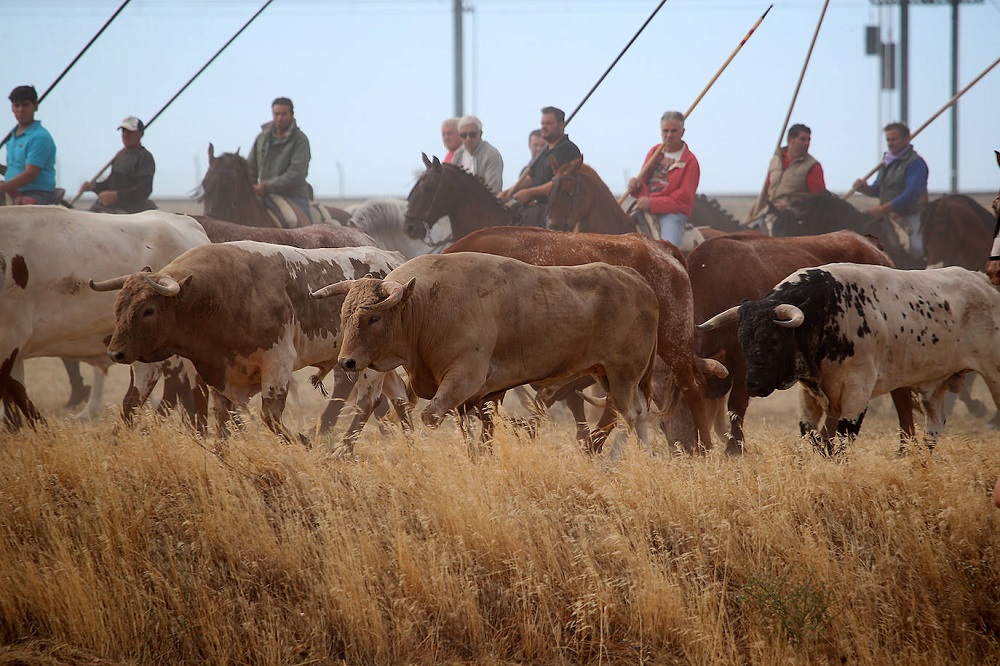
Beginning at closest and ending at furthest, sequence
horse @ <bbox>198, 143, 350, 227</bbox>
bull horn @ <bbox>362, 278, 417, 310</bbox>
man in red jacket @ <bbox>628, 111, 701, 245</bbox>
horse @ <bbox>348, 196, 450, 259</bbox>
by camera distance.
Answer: bull horn @ <bbox>362, 278, 417, 310</bbox> → man in red jacket @ <bbox>628, 111, 701, 245</bbox> → horse @ <bbox>198, 143, 350, 227</bbox> → horse @ <bbox>348, 196, 450, 259</bbox>

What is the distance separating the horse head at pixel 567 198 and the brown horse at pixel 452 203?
32.9 inches

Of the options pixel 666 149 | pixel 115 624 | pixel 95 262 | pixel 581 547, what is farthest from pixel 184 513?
pixel 666 149

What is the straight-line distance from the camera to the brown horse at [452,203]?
473 inches

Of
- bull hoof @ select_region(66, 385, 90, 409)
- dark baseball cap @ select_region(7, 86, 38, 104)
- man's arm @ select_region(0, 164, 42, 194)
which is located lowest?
bull hoof @ select_region(66, 385, 90, 409)

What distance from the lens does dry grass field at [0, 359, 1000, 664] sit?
17.4 ft

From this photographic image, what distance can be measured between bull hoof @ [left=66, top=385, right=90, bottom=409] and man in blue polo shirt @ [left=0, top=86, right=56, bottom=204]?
11.0 ft

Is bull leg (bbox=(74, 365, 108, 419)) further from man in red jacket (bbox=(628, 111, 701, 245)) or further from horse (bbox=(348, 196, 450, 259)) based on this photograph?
man in red jacket (bbox=(628, 111, 701, 245))

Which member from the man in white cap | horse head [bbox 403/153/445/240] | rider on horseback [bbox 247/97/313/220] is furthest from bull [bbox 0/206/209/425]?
rider on horseback [bbox 247/97/313/220]

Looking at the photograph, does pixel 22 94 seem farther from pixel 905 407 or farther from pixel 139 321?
pixel 905 407

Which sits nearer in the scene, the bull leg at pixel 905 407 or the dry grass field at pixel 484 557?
the dry grass field at pixel 484 557

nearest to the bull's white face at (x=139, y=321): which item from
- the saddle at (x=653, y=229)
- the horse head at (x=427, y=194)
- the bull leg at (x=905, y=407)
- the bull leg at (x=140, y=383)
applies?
the bull leg at (x=140, y=383)

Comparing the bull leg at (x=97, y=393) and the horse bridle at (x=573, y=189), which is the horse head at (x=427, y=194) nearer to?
the horse bridle at (x=573, y=189)

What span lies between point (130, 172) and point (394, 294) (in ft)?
22.8

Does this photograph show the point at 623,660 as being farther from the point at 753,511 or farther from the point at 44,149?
the point at 44,149
